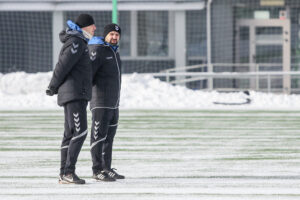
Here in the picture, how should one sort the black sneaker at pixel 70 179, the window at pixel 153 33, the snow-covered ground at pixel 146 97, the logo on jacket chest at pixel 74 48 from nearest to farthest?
the logo on jacket chest at pixel 74 48, the black sneaker at pixel 70 179, the snow-covered ground at pixel 146 97, the window at pixel 153 33

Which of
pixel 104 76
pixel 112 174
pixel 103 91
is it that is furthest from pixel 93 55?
pixel 112 174

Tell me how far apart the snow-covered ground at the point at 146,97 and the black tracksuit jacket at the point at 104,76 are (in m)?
11.2

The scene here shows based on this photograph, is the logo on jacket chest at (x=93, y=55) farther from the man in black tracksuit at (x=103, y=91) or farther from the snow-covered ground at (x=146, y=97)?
the snow-covered ground at (x=146, y=97)

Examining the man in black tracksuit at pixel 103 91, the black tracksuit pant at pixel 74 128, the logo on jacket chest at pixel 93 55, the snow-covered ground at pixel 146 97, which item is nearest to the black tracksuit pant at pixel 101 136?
the man in black tracksuit at pixel 103 91

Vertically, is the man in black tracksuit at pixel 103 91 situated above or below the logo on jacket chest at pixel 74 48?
below

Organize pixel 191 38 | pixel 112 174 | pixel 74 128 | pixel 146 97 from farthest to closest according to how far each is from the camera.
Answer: pixel 191 38 < pixel 146 97 < pixel 112 174 < pixel 74 128

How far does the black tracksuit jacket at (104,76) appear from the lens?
350 inches

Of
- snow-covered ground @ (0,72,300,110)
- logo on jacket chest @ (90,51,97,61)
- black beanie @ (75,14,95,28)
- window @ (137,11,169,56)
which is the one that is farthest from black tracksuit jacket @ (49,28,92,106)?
window @ (137,11,169,56)

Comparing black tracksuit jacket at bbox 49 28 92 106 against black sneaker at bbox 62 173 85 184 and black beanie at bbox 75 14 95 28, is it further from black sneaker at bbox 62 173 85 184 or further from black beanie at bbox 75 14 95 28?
black sneaker at bbox 62 173 85 184

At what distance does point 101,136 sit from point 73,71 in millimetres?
802

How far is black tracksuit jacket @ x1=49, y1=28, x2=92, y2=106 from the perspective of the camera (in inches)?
333

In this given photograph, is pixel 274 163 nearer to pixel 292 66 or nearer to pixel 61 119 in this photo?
pixel 61 119

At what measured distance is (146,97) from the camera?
2125cm

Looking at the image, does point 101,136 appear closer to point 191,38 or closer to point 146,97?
point 146,97
